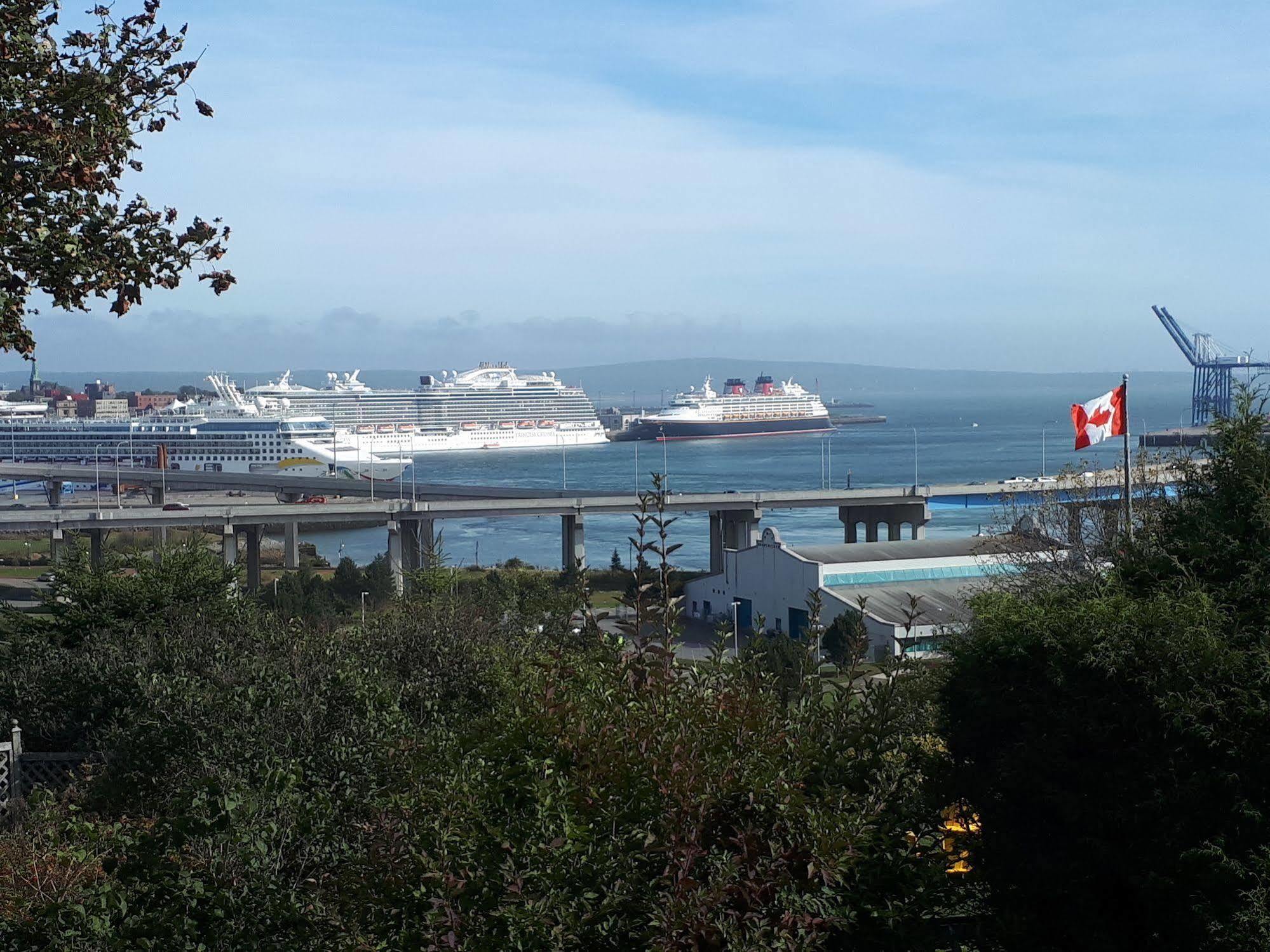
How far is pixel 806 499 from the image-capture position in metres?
35.1

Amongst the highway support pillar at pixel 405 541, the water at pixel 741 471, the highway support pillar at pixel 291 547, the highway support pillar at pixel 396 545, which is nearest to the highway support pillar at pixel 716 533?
the water at pixel 741 471

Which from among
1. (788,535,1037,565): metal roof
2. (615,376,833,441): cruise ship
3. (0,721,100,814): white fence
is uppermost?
(615,376,833,441): cruise ship

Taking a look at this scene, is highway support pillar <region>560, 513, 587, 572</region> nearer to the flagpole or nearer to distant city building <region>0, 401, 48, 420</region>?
the flagpole

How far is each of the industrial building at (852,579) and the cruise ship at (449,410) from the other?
4625 cm

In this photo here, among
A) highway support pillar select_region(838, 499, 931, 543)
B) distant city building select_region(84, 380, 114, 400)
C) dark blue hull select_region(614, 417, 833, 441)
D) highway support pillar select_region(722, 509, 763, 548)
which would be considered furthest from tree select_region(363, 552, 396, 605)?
distant city building select_region(84, 380, 114, 400)

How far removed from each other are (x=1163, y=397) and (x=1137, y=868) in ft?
620

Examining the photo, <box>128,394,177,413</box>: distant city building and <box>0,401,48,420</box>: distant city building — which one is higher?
<box>128,394,177,413</box>: distant city building

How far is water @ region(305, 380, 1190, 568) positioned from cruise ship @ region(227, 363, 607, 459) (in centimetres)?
118

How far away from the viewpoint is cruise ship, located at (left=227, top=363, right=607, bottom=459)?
237 feet

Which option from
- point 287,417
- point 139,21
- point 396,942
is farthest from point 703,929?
point 287,417

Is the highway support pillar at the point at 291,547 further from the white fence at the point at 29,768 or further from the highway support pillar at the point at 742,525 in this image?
the white fence at the point at 29,768

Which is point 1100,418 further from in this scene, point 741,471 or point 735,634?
point 741,471

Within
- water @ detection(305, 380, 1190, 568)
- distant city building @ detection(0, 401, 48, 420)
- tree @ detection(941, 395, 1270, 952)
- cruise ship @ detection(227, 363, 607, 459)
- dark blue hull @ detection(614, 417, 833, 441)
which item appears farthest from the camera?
dark blue hull @ detection(614, 417, 833, 441)

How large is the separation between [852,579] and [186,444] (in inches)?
1792
